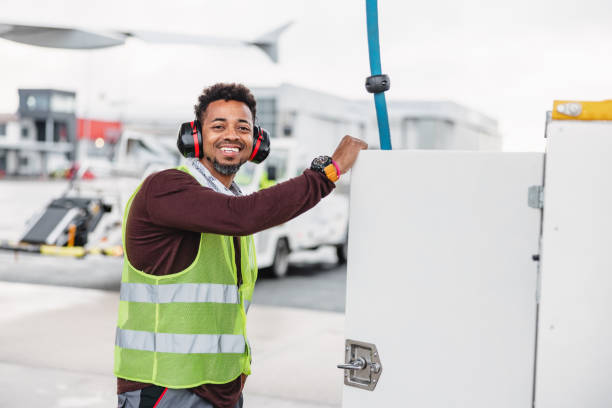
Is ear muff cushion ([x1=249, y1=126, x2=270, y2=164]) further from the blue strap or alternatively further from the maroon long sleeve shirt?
the blue strap

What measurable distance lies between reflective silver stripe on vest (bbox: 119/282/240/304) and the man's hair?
64cm

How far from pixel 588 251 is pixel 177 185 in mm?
1239

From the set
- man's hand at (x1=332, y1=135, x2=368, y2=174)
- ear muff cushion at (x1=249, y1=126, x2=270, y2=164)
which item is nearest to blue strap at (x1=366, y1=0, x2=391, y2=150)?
man's hand at (x1=332, y1=135, x2=368, y2=174)

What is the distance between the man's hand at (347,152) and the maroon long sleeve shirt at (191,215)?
4.7 inches

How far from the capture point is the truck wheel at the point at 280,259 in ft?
34.1

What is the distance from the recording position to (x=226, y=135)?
2.40 m

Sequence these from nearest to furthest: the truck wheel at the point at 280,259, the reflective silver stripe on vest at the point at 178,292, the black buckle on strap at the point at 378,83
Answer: the black buckle on strap at the point at 378,83 → the reflective silver stripe on vest at the point at 178,292 → the truck wheel at the point at 280,259

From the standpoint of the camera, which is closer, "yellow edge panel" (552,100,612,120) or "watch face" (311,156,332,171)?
"yellow edge panel" (552,100,612,120)

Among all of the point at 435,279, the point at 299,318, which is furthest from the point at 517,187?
the point at 299,318

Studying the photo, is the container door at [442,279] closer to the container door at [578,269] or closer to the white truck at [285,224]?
the container door at [578,269]

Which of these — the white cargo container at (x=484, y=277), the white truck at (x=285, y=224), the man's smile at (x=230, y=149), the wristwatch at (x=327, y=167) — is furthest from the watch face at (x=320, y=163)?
the white truck at (x=285, y=224)

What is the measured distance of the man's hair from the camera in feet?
8.00

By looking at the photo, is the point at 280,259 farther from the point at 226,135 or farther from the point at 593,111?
the point at 593,111

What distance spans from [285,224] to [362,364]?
27.3ft
